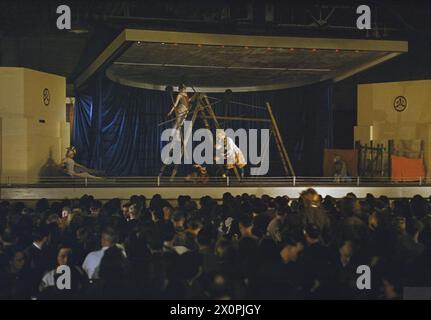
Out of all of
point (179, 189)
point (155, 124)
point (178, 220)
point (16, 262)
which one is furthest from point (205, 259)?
point (155, 124)

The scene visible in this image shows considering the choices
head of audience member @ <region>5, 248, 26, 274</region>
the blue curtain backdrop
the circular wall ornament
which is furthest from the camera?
the blue curtain backdrop

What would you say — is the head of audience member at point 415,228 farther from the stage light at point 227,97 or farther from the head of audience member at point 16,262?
the stage light at point 227,97

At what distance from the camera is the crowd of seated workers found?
598cm

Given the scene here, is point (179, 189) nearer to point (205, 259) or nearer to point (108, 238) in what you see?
point (108, 238)

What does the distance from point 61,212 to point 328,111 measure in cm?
1100

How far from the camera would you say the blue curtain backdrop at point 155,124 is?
A: 61.4ft

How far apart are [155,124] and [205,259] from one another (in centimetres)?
1345

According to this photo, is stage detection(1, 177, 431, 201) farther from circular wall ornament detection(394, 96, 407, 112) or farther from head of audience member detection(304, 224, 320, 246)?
head of audience member detection(304, 224, 320, 246)

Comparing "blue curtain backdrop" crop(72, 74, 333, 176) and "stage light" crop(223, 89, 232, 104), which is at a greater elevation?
"stage light" crop(223, 89, 232, 104)

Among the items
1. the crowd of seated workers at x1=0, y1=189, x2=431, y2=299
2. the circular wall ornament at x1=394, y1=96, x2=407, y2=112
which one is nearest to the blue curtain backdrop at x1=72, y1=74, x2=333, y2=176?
the circular wall ornament at x1=394, y1=96, x2=407, y2=112

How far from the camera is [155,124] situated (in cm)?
1941

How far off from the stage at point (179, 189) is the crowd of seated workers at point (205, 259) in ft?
18.2

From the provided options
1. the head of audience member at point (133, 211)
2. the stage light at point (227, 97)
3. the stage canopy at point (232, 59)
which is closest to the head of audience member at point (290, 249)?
the head of audience member at point (133, 211)

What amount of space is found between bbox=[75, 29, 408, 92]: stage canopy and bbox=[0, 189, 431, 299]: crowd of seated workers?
265 inches
